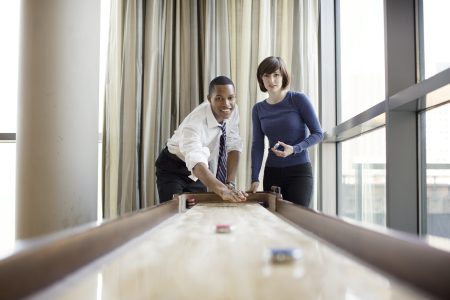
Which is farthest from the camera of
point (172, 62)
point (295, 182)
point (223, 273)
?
point (172, 62)

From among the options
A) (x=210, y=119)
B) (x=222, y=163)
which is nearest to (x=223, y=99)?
(x=210, y=119)

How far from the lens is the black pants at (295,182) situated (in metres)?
2.50

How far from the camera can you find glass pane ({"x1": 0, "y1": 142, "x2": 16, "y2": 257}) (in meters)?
3.71

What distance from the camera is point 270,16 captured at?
347 cm

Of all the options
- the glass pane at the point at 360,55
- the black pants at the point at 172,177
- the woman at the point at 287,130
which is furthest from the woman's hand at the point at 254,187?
the glass pane at the point at 360,55

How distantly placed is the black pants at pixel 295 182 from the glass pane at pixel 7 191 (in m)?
A: 2.40

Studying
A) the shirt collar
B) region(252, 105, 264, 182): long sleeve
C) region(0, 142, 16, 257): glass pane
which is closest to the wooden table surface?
the shirt collar

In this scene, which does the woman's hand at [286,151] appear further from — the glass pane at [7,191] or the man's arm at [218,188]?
the glass pane at [7,191]

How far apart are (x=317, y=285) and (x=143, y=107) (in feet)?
9.78

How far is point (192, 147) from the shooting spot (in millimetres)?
2387

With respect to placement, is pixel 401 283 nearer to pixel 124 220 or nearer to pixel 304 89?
pixel 124 220

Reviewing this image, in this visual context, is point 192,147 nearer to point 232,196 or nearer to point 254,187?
point 232,196

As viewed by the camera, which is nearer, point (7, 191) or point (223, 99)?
point (223, 99)

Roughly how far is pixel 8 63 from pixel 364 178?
3.14 m
